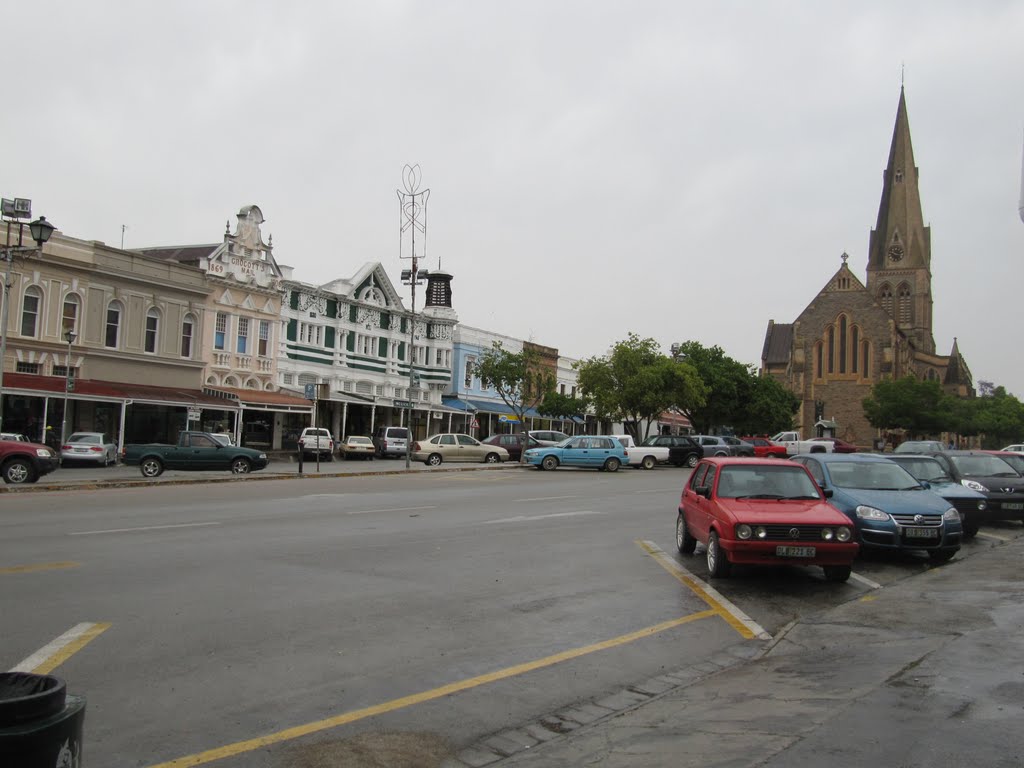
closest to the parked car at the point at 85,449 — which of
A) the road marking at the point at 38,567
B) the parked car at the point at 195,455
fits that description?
the parked car at the point at 195,455

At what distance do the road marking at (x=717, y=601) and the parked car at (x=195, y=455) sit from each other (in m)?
19.5

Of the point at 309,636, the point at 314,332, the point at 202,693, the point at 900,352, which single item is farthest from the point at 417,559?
the point at 900,352

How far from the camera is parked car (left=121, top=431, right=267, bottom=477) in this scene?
27.7m

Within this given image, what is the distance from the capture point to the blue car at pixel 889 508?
11602 mm

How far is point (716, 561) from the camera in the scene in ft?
34.0

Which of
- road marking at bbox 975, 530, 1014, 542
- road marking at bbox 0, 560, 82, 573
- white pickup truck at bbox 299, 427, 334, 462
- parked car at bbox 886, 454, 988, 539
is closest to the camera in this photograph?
road marking at bbox 0, 560, 82, 573

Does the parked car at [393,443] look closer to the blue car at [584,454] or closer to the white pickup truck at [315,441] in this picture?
the white pickup truck at [315,441]

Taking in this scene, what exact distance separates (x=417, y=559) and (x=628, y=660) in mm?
4956

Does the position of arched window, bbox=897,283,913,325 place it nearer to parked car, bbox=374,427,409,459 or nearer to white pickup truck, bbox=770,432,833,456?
white pickup truck, bbox=770,432,833,456

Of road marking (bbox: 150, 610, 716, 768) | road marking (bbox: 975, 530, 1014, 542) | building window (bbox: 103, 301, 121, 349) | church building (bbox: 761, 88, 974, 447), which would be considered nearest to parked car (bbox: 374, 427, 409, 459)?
building window (bbox: 103, 301, 121, 349)

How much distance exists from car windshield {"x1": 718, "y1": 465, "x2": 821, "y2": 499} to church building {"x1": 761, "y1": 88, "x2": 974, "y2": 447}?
7216cm

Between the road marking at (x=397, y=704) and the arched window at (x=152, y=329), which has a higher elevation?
the arched window at (x=152, y=329)

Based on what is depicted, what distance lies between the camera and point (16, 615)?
744 cm

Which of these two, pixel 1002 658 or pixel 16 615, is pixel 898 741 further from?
pixel 16 615
